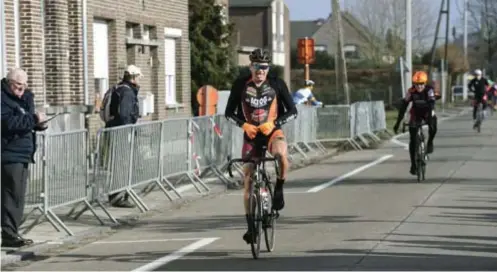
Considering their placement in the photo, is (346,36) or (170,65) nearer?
(170,65)

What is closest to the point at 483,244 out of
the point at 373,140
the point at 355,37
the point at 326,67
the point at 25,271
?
the point at 25,271

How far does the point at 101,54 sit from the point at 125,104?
803 centimetres

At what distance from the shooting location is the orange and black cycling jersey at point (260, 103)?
464 inches

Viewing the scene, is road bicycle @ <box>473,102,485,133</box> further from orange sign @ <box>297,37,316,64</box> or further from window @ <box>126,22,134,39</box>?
window @ <box>126,22,134,39</box>

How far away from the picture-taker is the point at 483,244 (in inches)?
471

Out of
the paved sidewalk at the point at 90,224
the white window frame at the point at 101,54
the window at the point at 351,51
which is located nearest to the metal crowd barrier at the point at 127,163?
the paved sidewalk at the point at 90,224

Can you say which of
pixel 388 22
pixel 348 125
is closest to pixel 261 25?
pixel 388 22

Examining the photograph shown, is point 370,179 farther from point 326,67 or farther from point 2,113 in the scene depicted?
point 326,67

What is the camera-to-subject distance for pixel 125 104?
1648cm

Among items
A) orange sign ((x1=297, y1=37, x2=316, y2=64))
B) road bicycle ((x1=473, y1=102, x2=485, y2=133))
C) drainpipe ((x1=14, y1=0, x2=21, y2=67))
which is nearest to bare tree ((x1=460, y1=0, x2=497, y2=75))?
road bicycle ((x1=473, y1=102, x2=485, y2=133))

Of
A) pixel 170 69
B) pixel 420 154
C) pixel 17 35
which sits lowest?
pixel 420 154

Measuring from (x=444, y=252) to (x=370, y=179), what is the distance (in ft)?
30.1

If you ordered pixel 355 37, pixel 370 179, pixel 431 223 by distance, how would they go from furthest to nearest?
pixel 355 37 → pixel 370 179 → pixel 431 223

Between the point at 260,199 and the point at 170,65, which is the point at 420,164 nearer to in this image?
the point at 260,199
